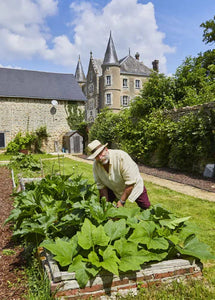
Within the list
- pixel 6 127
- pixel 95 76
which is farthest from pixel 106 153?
pixel 95 76

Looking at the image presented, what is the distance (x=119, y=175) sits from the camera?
3486 mm

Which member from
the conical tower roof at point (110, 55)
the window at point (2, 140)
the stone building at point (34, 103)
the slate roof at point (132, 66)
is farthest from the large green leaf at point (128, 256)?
A: the slate roof at point (132, 66)

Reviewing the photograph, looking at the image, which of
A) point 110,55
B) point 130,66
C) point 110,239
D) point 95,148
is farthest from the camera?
point 130,66

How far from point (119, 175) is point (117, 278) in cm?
150

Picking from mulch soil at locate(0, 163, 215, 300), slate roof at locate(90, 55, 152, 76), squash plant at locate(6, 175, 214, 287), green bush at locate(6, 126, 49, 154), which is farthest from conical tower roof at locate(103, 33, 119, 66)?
squash plant at locate(6, 175, 214, 287)

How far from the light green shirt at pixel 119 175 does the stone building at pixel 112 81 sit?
28.3 m

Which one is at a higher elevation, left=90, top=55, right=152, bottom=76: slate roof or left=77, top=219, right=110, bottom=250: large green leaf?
left=90, top=55, right=152, bottom=76: slate roof

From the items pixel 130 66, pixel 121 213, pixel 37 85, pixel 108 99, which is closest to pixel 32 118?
pixel 37 85

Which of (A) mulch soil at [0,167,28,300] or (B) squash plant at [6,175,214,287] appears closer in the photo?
(B) squash plant at [6,175,214,287]

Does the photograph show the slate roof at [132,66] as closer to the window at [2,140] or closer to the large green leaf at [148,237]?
the window at [2,140]

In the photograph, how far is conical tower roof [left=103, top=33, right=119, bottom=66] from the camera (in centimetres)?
3181

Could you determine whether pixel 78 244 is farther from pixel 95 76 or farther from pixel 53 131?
pixel 95 76

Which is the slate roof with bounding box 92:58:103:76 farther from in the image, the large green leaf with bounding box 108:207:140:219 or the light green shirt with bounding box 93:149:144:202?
the large green leaf with bounding box 108:207:140:219

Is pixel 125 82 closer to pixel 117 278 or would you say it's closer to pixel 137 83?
pixel 137 83
